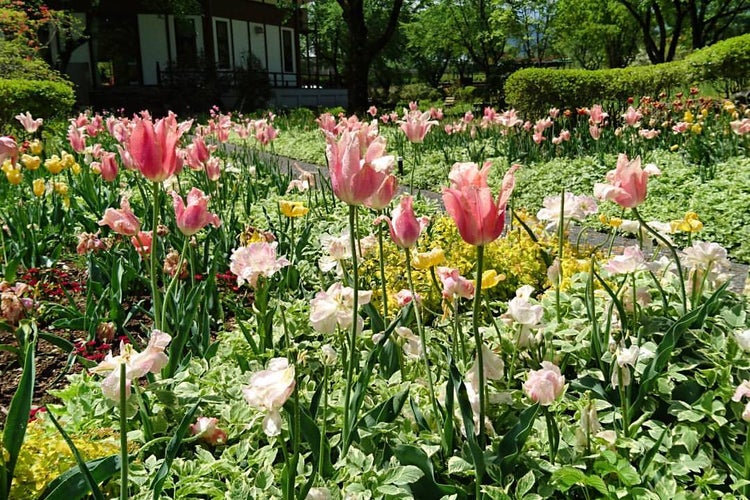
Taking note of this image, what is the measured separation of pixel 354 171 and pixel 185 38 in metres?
27.7

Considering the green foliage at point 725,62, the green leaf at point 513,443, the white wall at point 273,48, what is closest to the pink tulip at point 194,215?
the green leaf at point 513,443

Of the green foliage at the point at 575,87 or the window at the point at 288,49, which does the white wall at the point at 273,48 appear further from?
the green foliage at the point at 575,87

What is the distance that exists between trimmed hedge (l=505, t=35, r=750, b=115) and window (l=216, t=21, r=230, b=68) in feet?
62.1

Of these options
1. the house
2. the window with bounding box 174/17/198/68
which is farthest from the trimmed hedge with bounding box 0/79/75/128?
the window with bounding box 174/17/198/68

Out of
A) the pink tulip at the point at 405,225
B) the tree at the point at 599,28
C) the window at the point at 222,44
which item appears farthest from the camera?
the tree at the point at 599,28

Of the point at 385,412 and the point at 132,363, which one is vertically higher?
the point at 132,363

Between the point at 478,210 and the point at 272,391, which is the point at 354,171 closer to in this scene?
the point at 478,210

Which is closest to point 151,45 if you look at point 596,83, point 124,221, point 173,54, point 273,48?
point 173,54

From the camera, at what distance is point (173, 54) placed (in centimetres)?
2566

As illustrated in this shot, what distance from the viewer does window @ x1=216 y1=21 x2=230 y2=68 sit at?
2708cm

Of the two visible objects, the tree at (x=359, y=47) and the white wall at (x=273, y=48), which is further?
the white wall at (x=273, y=48)

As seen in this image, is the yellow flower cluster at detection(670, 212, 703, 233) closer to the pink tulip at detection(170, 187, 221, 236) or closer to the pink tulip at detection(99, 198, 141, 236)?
the pink tulip at detection(170, 187, 221, 236)

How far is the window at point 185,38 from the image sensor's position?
84.7ft

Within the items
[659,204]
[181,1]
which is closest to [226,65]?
[181,1]
